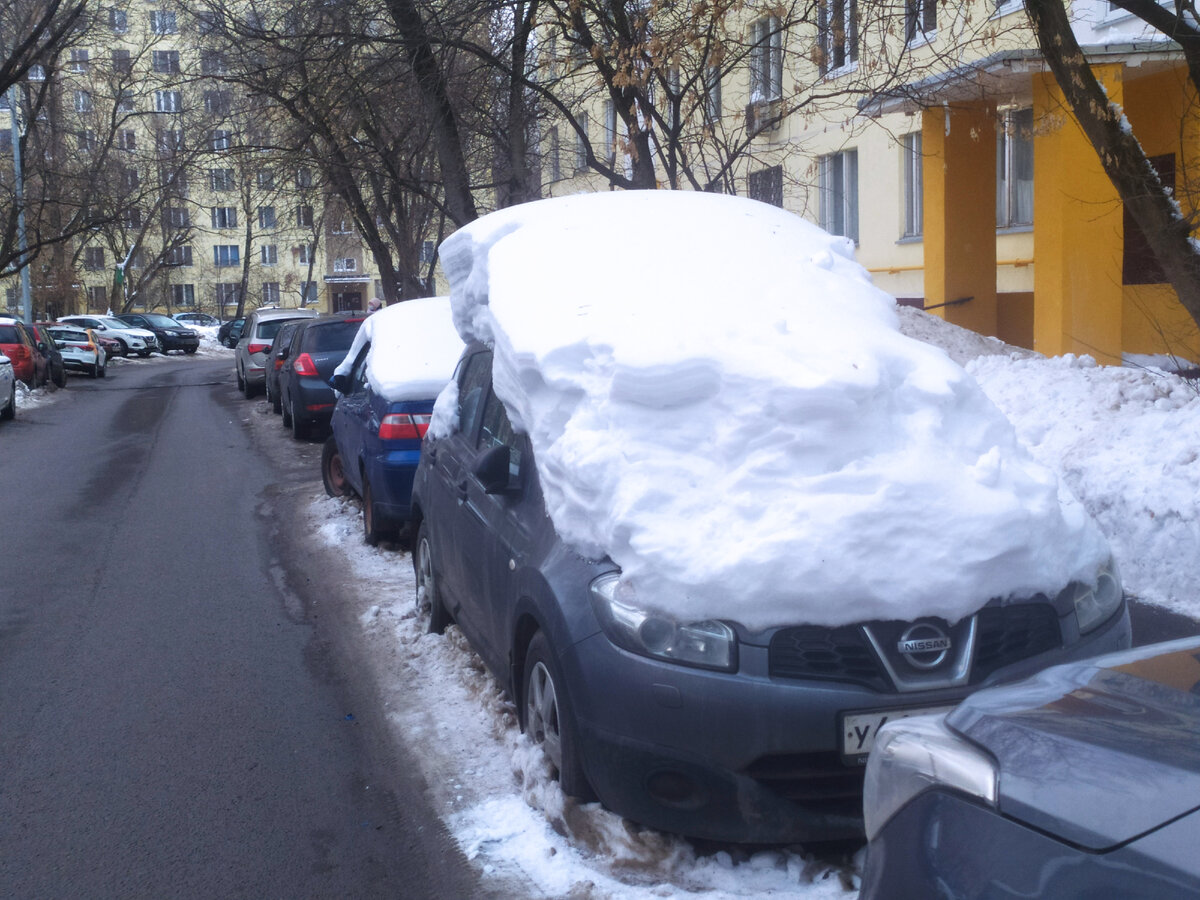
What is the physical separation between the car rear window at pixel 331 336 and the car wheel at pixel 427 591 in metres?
8.98

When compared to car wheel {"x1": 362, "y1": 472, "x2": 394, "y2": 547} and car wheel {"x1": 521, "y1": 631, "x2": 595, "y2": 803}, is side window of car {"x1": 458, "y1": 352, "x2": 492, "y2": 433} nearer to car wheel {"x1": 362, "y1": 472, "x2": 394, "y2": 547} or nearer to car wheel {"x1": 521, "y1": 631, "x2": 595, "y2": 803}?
car wheel {"x1": 521, "y1": 631, "x2": 595, "y2": 803}

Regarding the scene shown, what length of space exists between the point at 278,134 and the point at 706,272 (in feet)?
59.4

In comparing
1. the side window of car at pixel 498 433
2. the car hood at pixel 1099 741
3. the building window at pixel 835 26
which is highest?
the building window at pixel 835 26

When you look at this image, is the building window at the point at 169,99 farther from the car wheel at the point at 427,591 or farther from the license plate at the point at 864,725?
the license plate at the point at 864,725

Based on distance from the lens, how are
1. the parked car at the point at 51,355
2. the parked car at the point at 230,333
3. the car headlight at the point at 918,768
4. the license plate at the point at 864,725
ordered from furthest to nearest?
the parked car at the point at 230,333
the parked car at the point at 51,355
the license plate at the point at 864,725
the car headlight at the point at 918,768

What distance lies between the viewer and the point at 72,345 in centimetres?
3303

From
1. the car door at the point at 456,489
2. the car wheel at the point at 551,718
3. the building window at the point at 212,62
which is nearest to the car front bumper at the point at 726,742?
the car wheel at the point at 551,718

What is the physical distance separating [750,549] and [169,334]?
51.1m

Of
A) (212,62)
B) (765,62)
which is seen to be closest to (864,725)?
(765,62)

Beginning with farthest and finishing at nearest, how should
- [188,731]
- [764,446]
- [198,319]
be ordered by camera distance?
[198,319] → [188,731] → [764,446]

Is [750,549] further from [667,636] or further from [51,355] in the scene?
[51,355]

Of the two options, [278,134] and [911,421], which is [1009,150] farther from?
[911,421]

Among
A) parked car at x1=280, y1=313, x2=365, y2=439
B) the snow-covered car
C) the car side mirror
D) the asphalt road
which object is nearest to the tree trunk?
the snow-covered car

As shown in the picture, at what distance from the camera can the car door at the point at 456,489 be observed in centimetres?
502
